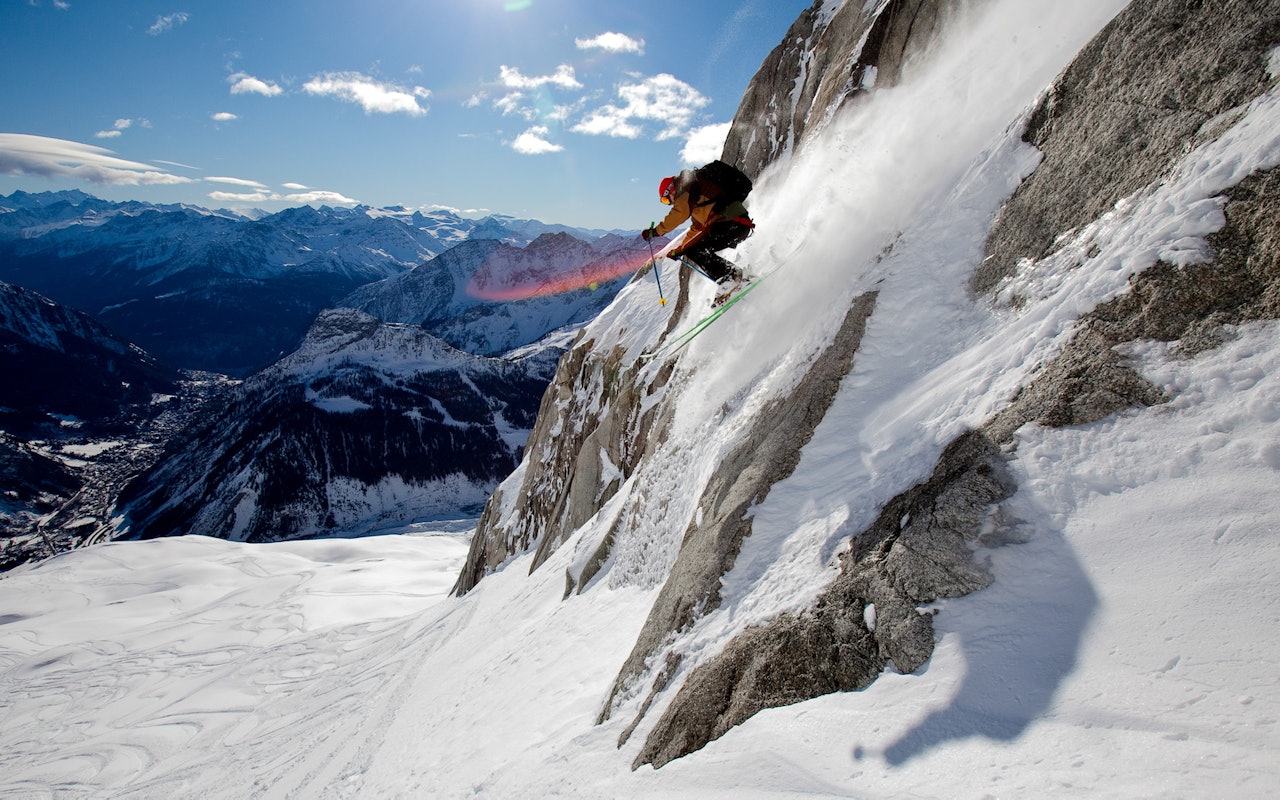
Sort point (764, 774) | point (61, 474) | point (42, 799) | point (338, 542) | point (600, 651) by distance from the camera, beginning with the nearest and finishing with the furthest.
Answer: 1. point (764, 774)
2. point (600, 651)
3. point (42, 799)
4. point (338, 542)
5. point (61, 474)

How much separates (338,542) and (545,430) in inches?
2974

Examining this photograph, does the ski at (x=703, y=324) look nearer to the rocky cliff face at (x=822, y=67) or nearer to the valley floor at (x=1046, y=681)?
the rocky cliff face at (x=822, y=67)

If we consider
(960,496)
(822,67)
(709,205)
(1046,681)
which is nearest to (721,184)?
(709,205)

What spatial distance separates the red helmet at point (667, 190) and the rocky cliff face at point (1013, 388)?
509cm

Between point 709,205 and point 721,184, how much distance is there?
1.77 ft

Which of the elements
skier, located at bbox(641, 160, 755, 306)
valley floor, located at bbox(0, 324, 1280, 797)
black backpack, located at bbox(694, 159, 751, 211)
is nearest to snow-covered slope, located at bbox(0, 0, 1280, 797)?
valley floor, located at bbox(0, 324, 1280, 797)

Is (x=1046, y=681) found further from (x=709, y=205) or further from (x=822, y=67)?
(x=822, y=67)

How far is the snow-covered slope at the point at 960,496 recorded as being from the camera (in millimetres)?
3936

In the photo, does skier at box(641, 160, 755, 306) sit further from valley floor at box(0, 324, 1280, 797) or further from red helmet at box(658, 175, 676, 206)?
valley floor at box(0, 324, 1280, 797)

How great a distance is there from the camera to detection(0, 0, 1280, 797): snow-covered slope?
3936 millimetres

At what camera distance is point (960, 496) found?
5.72m

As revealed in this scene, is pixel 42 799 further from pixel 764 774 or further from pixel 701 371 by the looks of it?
pixel 764 774

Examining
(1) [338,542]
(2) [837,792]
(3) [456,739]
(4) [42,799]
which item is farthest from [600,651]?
(1) [338,542]

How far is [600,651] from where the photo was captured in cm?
1129
